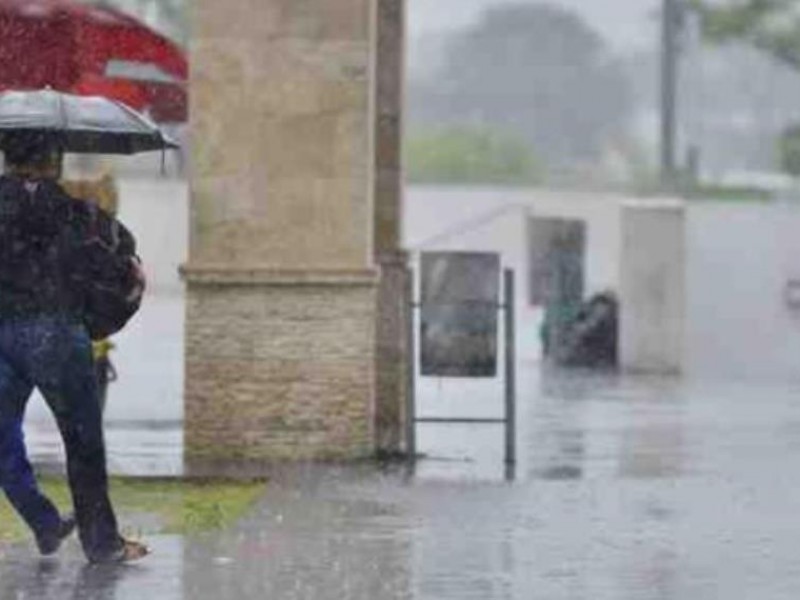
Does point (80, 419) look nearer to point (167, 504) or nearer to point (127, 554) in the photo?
point (127, 554)

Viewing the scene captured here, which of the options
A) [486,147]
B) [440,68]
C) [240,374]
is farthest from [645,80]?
[240,374]

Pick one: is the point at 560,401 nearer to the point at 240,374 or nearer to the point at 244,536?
the point at 240,374

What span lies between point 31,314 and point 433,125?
81.5 metres

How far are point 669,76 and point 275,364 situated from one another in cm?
2578

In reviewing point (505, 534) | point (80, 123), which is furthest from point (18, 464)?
point (505, 534)

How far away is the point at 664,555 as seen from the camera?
12.6 meters

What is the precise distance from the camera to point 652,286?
97.7 feet

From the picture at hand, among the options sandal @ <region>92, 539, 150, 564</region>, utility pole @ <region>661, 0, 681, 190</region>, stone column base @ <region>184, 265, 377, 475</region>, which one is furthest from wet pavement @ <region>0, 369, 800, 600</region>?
utility pole @ <region>661, 0, 681, 190</region>

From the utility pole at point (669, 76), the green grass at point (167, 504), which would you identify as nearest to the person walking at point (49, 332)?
the green grass at point (167, 504)

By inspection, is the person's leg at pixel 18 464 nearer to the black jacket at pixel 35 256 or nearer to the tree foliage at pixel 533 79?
the black jacket at pixel 35 256

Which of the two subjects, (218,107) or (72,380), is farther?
(218,107)

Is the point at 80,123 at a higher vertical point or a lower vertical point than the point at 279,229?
higher

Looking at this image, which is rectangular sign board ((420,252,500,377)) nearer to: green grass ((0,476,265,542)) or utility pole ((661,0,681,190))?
green grass ((0,476,265,542))

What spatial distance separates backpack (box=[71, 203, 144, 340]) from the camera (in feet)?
39.0
